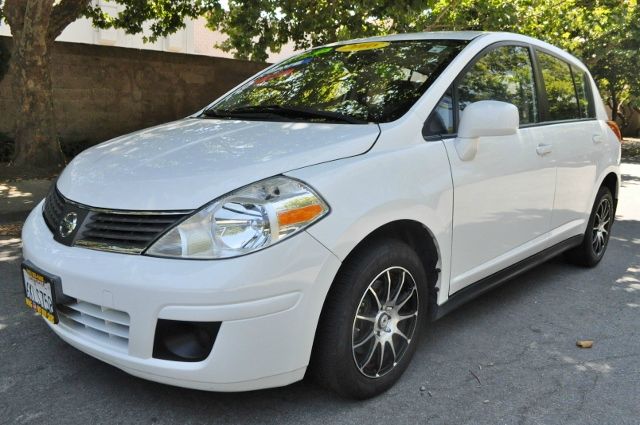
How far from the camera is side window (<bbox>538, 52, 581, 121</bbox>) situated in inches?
156

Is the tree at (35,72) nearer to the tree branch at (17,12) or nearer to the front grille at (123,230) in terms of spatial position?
the tree branch at (17,12)

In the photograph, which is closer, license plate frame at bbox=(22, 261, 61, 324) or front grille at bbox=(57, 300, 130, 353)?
front grille at bbox=(57, 300, 130, 353)

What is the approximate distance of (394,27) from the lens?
36.6 feet

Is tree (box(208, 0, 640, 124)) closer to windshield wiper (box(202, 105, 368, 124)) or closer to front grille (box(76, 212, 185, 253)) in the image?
windshield wiper (box(202, 105, 368, 124))

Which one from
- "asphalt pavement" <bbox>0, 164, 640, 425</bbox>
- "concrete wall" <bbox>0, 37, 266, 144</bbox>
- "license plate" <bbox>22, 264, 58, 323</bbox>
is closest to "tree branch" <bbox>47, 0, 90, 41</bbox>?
"concrete wall" <bbox>0, 37, 266, 144</bbox>

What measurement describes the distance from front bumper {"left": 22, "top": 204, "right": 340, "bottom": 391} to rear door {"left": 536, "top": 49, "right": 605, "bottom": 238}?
2.19 m

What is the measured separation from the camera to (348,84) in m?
3.27

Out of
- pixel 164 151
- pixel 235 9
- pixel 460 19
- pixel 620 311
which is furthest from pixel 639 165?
pixel 164 151

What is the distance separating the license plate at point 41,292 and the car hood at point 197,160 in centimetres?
36

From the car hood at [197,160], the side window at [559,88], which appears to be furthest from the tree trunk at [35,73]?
the side window at [559,88]

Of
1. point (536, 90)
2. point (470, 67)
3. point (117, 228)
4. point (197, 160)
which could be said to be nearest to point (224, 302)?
point (117, 228)

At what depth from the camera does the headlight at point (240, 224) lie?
215 cm

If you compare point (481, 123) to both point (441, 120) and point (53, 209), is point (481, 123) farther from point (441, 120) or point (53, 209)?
point (53, 209)

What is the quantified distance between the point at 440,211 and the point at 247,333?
1151 mm
